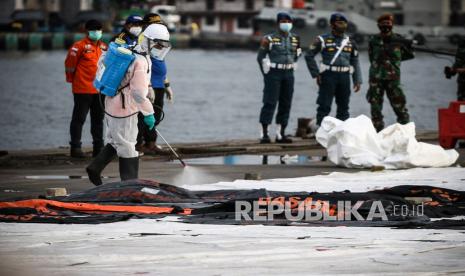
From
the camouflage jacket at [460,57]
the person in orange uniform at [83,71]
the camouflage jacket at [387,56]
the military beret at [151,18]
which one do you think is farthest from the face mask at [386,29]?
the military beret at [151,18]

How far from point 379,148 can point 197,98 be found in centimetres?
5062

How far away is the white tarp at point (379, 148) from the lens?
16781mm

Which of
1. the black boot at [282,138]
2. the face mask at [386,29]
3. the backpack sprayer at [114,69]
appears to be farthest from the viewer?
the black boot at [282,138]

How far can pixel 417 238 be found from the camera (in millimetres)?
10422

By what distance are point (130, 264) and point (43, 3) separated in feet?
435

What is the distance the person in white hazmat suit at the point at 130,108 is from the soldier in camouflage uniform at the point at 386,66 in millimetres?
7214

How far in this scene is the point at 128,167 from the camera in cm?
1402

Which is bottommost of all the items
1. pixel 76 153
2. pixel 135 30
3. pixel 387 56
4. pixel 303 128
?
pixel 303 128

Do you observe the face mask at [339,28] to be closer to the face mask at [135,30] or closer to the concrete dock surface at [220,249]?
the face mask at [135,30]

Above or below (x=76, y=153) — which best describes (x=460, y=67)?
above

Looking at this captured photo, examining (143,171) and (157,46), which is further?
(143,171)

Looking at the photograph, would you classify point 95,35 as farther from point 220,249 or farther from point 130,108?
point 220,249

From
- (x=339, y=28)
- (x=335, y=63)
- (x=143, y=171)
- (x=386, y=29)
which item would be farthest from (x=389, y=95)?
(x=143, y=171)

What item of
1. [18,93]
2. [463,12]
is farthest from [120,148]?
[463,12]
